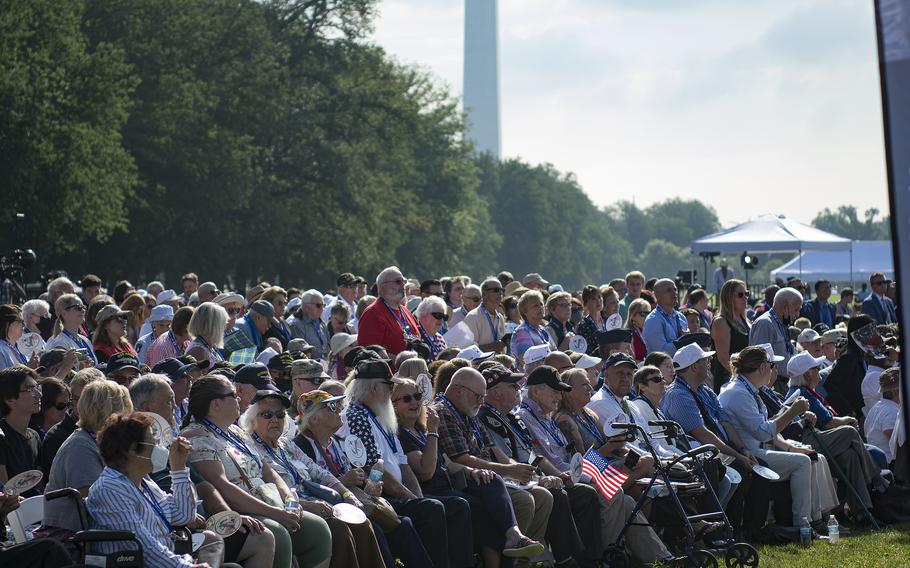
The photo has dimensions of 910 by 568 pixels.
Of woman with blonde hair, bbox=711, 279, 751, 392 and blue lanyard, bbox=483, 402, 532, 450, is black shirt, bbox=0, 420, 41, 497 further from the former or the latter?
woman with blonde hair, bbox=711, 279, 751, 392

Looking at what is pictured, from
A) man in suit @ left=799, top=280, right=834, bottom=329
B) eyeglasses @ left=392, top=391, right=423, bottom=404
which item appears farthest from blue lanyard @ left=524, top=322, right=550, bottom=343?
man in suit @ left=799, top=280, right=834, bottom=329

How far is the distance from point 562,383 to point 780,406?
2.83 meters

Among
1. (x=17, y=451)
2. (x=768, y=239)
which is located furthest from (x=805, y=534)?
(x=768, y=239)

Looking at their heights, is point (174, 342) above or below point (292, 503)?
above

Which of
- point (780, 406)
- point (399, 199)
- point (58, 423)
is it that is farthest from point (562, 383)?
point (399, 199)

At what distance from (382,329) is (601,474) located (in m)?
2.71

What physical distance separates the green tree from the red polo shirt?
18.6 m

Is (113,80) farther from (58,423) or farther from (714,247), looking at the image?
(58,423)

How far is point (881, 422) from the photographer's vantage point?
11.7 m

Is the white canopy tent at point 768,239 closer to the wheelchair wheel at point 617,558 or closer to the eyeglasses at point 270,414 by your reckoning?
the wheelchair wheel at point 617,558

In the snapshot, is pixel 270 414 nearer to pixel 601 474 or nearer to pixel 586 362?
pixel 601 474

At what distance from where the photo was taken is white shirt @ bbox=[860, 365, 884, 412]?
39.7ft

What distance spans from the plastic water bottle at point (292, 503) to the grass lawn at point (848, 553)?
3688 mm

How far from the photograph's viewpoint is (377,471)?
778 centimetres
